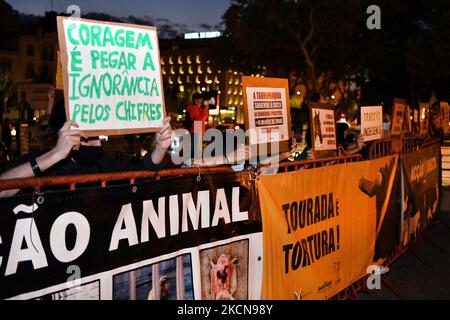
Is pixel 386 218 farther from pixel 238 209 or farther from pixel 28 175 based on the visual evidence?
pixel 28 175

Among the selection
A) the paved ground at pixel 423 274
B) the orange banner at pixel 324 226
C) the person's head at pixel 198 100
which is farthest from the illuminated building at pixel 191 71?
the orange banner at pixel 324 226

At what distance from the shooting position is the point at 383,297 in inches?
300

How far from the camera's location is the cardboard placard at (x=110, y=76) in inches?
139

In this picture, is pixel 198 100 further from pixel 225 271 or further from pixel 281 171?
pixel 225 271

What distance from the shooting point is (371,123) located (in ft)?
29.6

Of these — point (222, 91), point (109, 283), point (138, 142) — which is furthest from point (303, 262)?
point (222, 91)

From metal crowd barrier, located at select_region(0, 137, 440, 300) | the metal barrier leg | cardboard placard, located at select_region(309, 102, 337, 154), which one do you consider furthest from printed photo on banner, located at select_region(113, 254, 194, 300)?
the metal barrier leg

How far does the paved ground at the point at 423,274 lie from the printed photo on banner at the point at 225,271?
Answer: 310 cm

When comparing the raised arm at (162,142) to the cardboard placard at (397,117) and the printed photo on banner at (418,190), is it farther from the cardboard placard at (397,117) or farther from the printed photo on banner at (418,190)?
the cardboard placard at (397,117)

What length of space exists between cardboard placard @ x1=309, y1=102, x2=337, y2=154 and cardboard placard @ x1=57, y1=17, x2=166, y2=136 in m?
3.23

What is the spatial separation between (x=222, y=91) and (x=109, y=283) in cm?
13776

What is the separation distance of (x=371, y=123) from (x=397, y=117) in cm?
178

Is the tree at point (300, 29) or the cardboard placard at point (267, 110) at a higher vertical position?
the tree at point (300, 29)

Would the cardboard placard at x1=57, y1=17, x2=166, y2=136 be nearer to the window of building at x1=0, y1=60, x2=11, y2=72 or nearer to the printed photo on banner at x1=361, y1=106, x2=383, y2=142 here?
the printed photo on banner at x1=361, y1=106, x2=383, y2=142
